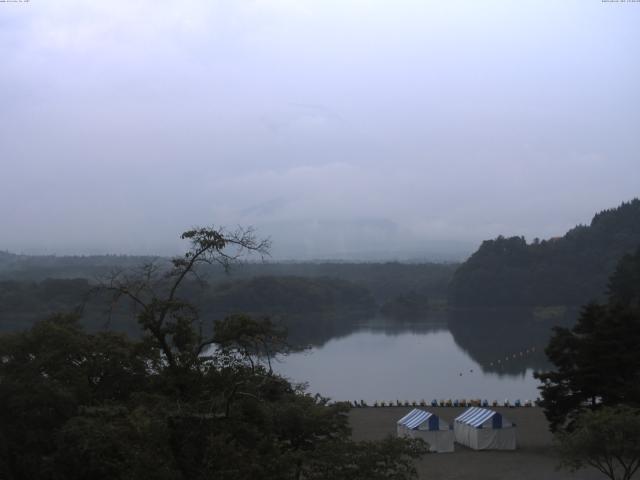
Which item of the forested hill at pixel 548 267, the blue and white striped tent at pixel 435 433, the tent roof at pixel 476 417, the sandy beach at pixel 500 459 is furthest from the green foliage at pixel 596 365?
the forested hill at pixel 548 267

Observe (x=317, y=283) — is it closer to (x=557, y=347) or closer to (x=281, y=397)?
(x=557, y=347)

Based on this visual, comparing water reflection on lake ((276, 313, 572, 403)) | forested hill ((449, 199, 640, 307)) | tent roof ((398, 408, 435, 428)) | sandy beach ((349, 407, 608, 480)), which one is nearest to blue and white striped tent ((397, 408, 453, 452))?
tent roof ((398, 408, 435, 428))

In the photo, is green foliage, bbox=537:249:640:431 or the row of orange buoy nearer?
green foliage, bbox=537:249:640:431

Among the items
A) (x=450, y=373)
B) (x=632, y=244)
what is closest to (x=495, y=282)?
(x=632, y=244)

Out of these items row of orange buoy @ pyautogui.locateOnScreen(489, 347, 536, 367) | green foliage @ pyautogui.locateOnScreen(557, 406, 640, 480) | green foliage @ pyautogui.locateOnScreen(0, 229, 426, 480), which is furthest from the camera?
row of orange buoy @ pyautogui.locateOnScreen(489, 347, 536, 367)

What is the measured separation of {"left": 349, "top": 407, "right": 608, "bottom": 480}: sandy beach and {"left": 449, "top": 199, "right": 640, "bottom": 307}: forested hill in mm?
53321

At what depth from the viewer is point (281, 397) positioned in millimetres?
9383

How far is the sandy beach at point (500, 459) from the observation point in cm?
1231

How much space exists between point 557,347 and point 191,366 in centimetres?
992

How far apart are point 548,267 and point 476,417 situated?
6045cm

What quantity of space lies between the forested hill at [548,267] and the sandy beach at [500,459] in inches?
2099

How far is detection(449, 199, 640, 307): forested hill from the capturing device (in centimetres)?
6981

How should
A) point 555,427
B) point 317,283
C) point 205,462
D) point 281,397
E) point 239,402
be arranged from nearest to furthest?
point 205,462 < point 239,402 < point 281,397 < point 555,427 < point 317,283

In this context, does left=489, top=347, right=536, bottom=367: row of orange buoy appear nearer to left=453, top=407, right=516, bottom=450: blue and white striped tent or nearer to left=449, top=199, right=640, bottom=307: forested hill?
left=453, top=407, right=516, bottom=450: blue and white striped tent
